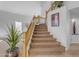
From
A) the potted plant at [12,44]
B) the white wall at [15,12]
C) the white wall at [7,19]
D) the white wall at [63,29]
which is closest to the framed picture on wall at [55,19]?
the white wall at [63,29]

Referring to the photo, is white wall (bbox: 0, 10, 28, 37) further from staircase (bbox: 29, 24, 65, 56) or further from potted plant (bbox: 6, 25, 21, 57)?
staircase (bbox: 29, 24, 65, 56)

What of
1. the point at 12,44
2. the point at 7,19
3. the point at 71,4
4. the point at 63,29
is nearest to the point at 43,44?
the point at 63,29

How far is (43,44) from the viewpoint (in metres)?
6.27

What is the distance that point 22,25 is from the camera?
4.71 metres

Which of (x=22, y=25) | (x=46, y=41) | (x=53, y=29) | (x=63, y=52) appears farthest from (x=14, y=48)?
(x=53, y=29)

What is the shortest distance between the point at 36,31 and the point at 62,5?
2.07 m

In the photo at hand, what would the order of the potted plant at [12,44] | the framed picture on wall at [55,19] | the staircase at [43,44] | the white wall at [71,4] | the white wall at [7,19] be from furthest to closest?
the framed picture on wall at [55,19]
the staircase at [43,44]
the white wall at [71,4]
the white wall at [7,19]
the potted plant at [12,44]

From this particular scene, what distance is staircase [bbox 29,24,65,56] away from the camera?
5.67m

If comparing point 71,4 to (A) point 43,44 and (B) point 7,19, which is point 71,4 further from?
(B) point 7,19

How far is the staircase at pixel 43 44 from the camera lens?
5670 mm

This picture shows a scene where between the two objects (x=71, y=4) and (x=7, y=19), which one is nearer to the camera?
(x=7, y=19)

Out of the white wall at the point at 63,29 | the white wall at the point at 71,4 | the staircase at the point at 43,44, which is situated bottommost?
the staircase at the point at 43,44

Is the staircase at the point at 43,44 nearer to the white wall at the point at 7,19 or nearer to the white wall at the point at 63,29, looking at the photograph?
the white wall at the point at 63,29

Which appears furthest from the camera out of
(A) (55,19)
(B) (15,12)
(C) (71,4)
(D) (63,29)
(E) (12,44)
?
(A) (55,19)
